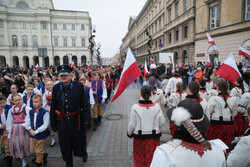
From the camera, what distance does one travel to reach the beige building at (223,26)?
13.5 m

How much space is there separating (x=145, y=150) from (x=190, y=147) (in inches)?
64.7

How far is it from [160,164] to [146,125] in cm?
144

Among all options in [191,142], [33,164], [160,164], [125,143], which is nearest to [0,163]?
[33,164]

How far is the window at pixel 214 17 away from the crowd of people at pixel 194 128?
1534 centimetres

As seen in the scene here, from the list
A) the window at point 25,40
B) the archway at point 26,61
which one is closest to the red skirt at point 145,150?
the window at point 25,40

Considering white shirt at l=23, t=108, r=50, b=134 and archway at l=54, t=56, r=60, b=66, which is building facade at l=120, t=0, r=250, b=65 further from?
archway at l=54, t=56, r=60, b=66

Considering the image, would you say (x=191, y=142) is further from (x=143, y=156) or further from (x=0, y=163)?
(x=0, y=163)

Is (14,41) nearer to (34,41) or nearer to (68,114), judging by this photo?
(34,41)

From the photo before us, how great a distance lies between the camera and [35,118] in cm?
347

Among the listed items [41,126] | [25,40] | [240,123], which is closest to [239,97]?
[240,123]

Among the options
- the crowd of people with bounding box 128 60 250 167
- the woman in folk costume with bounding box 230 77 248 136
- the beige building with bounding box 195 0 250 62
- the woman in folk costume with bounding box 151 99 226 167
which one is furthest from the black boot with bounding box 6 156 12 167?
the beige building with bounding box 195 0 250 62

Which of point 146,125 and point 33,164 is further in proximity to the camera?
point 33,164

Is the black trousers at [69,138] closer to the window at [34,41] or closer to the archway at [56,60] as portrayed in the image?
the archway at [56,60]

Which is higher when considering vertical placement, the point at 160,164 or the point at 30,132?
the point at 160,164
